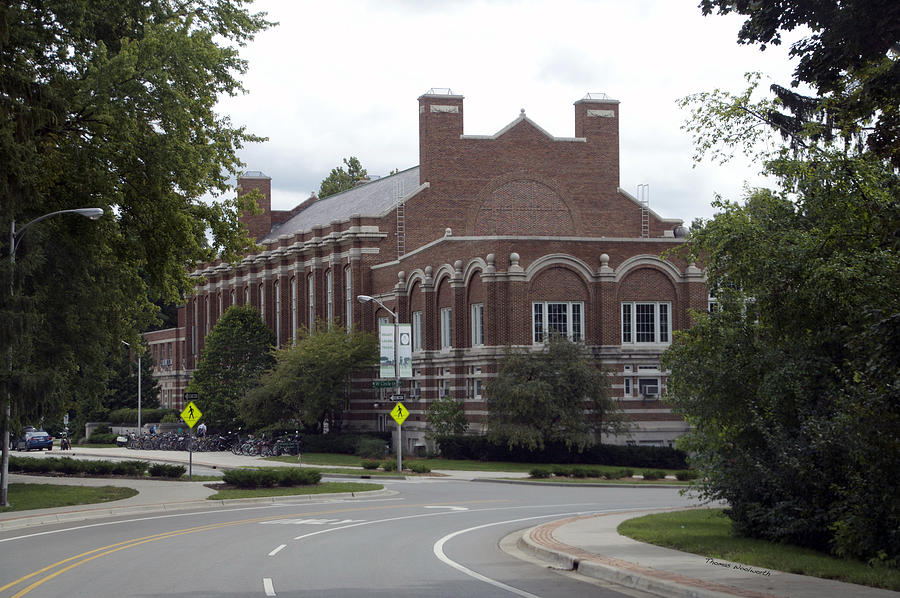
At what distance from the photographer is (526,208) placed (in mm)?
68250

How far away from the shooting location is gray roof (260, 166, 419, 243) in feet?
233

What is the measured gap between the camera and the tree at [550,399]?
46344 millimetres

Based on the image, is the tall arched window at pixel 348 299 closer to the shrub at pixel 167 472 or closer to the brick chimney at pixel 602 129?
the brick chimney at pixel 602 129

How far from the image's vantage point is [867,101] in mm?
13742

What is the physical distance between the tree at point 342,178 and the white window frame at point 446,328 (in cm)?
5384

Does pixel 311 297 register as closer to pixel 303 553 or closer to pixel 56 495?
pixel 56 495

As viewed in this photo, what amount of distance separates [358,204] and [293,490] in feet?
151

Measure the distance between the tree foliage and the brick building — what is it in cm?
2092

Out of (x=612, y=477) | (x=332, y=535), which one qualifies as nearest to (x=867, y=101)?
(x=332, y=535)

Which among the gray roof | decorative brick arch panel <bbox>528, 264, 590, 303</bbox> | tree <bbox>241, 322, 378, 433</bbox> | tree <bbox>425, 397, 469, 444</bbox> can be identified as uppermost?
the gray roof

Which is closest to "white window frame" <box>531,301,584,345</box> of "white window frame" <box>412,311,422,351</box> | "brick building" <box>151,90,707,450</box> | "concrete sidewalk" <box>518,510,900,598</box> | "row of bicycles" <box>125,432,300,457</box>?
"brick building" <box>151,90,707,450</box>

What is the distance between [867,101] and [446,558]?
952 cm

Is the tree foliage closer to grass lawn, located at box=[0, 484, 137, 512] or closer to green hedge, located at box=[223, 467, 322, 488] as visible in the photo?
grass lawn, located at box=[0, 484, 137, 512]

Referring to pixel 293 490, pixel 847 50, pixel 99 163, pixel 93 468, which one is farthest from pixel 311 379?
pixel 847 50
